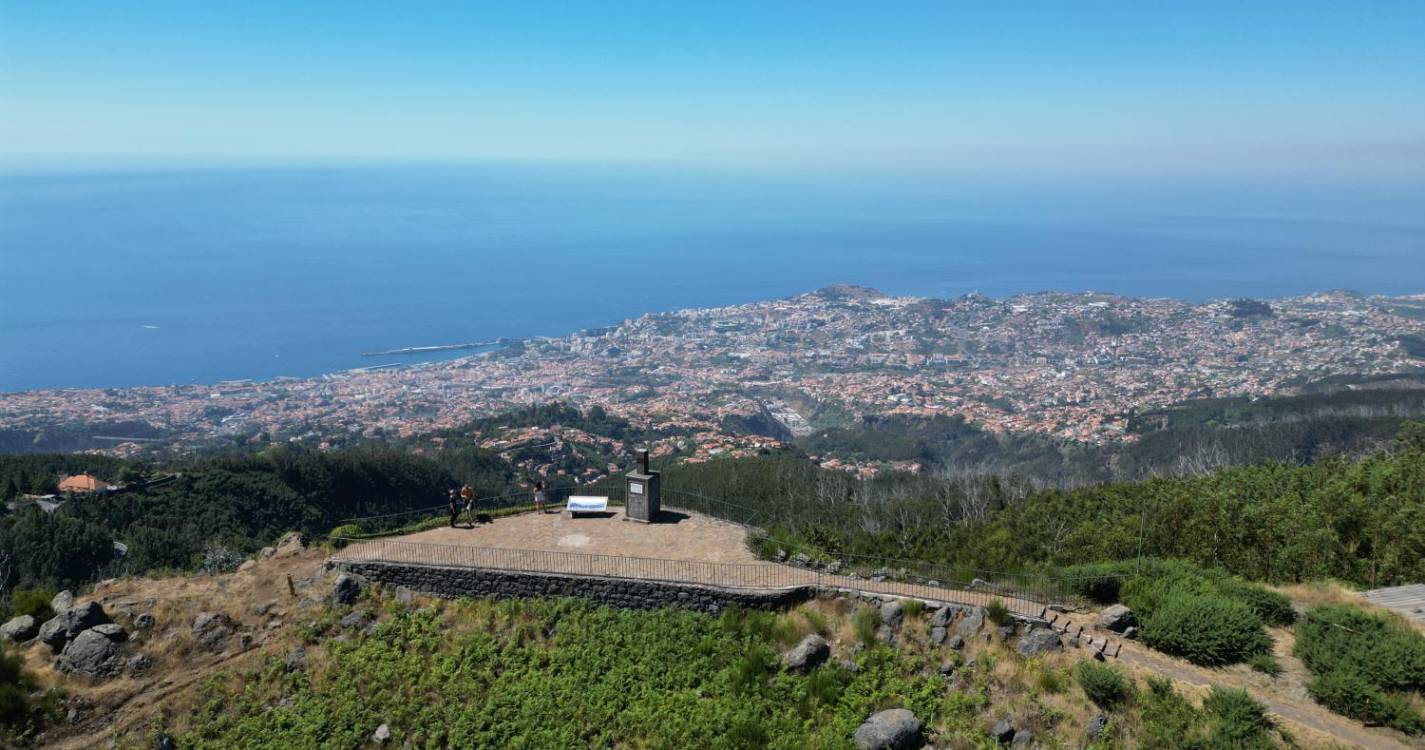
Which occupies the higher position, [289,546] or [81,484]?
[289,546]

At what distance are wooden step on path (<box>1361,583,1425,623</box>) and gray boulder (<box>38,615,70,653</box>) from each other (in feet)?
70.3

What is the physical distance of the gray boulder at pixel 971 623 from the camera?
12.3 metres

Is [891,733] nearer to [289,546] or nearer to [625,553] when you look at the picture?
[625,553]

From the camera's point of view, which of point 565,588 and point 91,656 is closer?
point 91,656

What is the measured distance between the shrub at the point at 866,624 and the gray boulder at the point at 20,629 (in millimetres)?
13840

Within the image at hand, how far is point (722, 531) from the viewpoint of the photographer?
1652 cm

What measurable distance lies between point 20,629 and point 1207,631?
1898cm

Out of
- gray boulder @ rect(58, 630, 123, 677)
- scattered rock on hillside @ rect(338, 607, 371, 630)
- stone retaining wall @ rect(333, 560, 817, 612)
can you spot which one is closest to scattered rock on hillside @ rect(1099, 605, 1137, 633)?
stone retaining wall @ rect(333, 560, 817, 612)

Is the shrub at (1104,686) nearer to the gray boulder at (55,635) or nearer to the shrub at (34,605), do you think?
the gray boulder at (55,635)

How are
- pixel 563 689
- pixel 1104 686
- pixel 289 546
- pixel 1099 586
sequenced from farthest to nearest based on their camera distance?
pixel 289 546, pixel 1099 586, pixel 563 689, pixel 1104 686

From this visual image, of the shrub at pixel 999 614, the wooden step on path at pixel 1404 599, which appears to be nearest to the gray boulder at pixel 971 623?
the shrub at pixel 999 614

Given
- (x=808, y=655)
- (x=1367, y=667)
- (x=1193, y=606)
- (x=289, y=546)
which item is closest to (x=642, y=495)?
(x=808, y=655)

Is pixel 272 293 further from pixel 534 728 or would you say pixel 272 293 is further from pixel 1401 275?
pixel 1401 275

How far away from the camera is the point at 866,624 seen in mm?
12734
